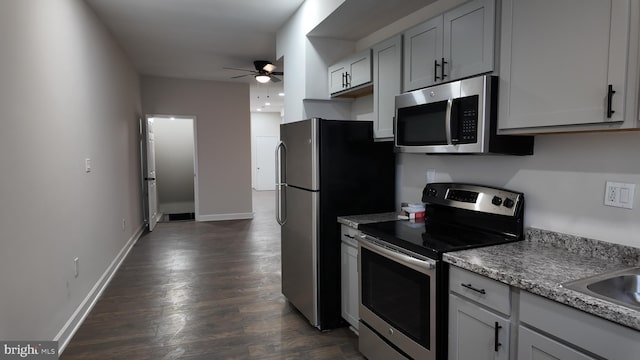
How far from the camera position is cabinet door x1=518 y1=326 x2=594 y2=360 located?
4.27ft

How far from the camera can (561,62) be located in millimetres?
1557

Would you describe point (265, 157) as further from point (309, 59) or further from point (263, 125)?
point (309, 59)

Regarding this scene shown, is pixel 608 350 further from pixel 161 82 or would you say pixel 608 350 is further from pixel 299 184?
pixel 161 82

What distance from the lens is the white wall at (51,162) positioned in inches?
80.8

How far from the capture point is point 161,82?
280 inches

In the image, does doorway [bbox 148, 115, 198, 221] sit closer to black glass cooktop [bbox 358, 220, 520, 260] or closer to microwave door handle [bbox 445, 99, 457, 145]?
black glass cooktop [bbox 358, 220, 520, 260]

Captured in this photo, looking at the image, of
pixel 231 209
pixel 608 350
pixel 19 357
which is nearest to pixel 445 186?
pixel 608 350

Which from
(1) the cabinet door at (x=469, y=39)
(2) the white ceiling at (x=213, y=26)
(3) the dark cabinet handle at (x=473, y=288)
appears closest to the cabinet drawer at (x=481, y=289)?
(3) the dark cabinet handle at (x=473, y=288)

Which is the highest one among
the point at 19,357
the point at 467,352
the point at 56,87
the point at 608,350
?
the point at 56,87

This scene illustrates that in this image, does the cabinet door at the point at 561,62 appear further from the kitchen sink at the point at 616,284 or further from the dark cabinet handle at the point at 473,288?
the dark cabinet handle at the point at 473,288

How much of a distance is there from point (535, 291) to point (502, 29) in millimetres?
1214

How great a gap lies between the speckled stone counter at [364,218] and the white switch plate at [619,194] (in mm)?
1327

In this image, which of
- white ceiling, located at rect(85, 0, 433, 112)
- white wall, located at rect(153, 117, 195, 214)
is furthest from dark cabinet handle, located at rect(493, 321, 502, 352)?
white wall, located at rect(153, 117, 195, 214)

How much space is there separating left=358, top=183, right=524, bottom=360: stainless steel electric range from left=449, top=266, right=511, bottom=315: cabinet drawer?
0.07 metres
